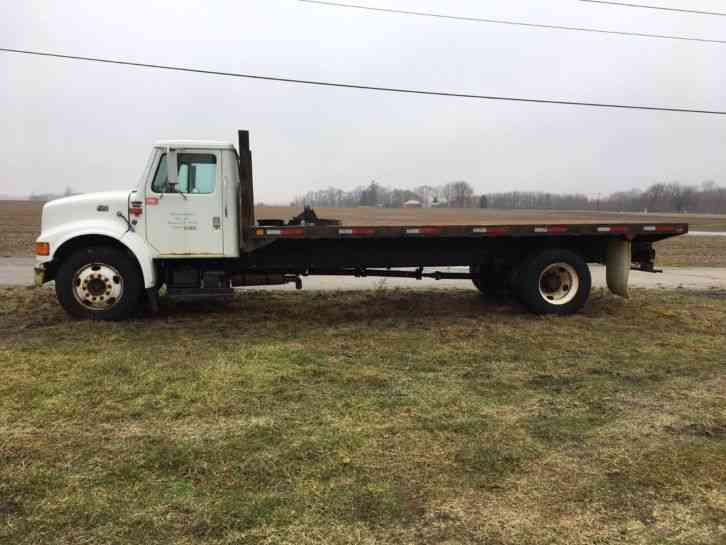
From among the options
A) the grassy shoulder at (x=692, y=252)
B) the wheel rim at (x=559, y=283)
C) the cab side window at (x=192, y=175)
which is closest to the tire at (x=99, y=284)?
the cab side window at (x=192, y=175)

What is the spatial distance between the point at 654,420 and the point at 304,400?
2706mm

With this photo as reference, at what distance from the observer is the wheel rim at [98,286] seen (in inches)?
304

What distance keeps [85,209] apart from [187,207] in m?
1.31

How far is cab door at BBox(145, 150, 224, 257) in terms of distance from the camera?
777cm

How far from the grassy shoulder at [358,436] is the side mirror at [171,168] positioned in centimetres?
190

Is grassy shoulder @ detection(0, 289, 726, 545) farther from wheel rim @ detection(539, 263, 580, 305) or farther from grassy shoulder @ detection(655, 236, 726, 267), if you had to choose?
grassy shoulder @ detection(655, 236, 726, 267)

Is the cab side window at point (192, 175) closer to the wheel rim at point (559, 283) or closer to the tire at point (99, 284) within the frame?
the tire at point (99, 284)

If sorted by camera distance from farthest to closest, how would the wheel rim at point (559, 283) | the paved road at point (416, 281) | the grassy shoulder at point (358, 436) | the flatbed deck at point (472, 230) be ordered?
the paved road at point (416, 281)
the wheel rim at point (559, 283)
the flatbed deck at point (472, 230)
the grassy shoulder at point (358, 436)

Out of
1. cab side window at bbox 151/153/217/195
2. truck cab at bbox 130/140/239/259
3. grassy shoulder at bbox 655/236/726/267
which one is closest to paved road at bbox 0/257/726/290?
grassy shoulder at bbox 655/236/726/267

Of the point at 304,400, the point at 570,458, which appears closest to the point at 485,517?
the point at 570,458

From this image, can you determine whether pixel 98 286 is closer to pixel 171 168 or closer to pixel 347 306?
pixel 171 168

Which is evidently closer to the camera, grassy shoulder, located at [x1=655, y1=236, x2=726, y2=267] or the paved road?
the paved road

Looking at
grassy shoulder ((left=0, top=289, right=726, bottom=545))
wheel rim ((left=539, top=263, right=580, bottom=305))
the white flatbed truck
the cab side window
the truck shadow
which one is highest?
the cab side window

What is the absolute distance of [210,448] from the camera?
3.89 metres
